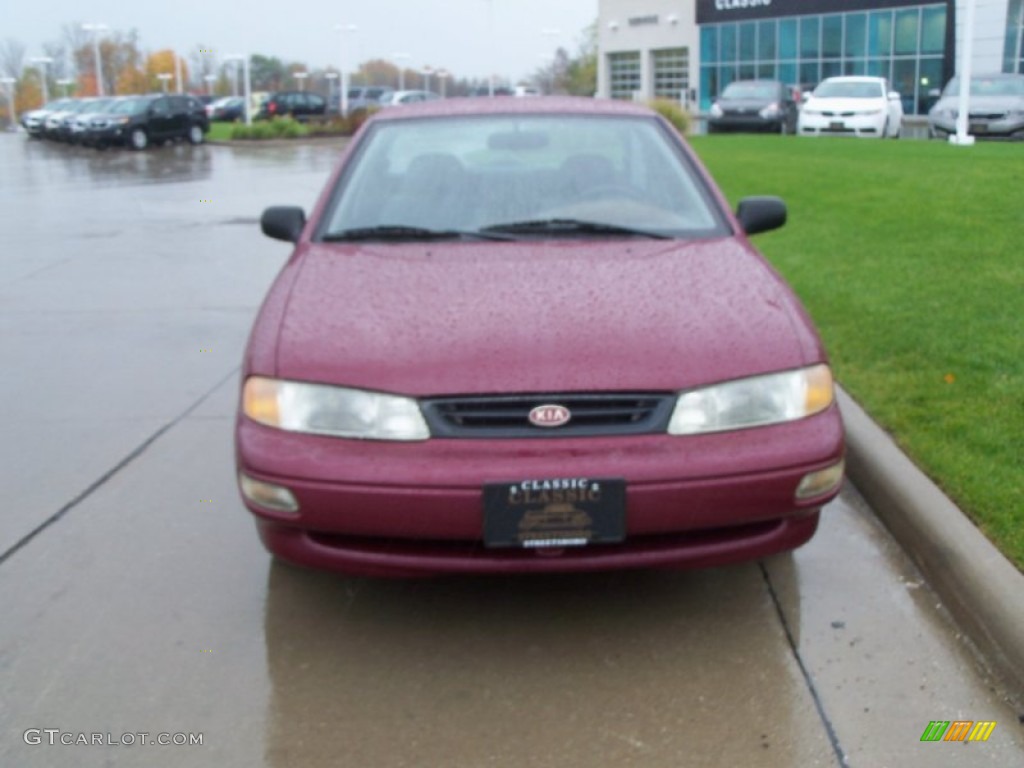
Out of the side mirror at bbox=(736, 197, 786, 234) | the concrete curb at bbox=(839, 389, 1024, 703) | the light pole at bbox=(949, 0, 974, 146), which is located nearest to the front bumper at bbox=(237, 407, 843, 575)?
the concrete curb at bbox=(839, 389, 1024, 703)

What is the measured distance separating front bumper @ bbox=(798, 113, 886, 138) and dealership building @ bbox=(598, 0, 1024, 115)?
17.7 m

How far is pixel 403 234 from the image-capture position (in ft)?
13.6

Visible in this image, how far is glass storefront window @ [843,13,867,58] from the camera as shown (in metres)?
44.0

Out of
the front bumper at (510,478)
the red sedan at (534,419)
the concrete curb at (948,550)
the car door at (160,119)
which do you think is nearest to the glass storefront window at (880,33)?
the car door at (160,119)

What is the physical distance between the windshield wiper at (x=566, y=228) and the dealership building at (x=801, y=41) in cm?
3912

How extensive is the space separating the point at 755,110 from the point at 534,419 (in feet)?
87.3

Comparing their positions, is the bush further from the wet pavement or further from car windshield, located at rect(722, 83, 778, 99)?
the wet pavement

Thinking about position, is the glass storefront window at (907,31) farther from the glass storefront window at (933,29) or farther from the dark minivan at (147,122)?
the dark minivan at (147,122)

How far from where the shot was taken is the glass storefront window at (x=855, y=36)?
44000 millimetres

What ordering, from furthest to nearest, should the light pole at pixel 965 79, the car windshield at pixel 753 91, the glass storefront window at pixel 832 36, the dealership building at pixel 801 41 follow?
the glass storefront window at pixel 832 36
the dealership building at pixel 801 41
the car windshield at pixel 753 91
the light pole at pixel 965 79

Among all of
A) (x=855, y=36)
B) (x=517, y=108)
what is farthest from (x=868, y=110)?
(x=855, y=36)

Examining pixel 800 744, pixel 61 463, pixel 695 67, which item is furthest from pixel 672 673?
pixel 695 67

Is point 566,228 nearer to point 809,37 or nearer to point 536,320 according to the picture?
point 536,320

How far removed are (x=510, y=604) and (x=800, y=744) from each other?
1067 mm
